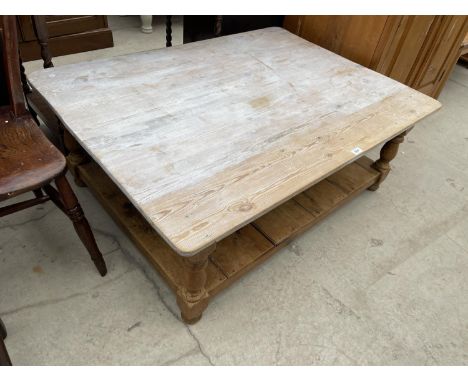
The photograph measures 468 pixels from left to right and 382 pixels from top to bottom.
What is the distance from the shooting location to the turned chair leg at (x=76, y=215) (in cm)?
103

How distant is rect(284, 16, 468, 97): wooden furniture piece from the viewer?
1.66m

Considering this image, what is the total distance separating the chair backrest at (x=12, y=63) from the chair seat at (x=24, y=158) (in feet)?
0.13

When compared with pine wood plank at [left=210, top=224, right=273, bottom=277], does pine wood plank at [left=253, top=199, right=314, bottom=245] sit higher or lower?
higher

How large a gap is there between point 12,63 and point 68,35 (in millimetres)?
1779

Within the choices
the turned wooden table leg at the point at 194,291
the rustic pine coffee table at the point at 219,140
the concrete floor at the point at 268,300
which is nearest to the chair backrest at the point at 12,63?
the rustic pine coffee table at the point at 219,140

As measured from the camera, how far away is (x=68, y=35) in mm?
2520

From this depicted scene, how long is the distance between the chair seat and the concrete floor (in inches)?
18.7

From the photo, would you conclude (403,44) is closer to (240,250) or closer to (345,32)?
(345,32)

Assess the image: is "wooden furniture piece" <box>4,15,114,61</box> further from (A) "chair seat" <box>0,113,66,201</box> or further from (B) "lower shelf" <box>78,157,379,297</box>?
(A) "chair seat" <box>0,113,66,201</box>

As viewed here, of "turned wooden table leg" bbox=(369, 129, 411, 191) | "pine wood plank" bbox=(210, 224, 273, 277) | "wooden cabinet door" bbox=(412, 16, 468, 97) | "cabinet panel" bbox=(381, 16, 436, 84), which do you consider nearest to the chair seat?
"pine wood plank" bbox=(210, 224, 273, 277)

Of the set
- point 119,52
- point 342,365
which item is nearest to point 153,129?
point 342,365

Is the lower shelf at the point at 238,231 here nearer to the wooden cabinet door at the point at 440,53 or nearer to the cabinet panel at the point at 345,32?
the cabinet panel at the point at 345,32

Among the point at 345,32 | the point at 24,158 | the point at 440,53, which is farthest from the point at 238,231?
the point at 440,53
